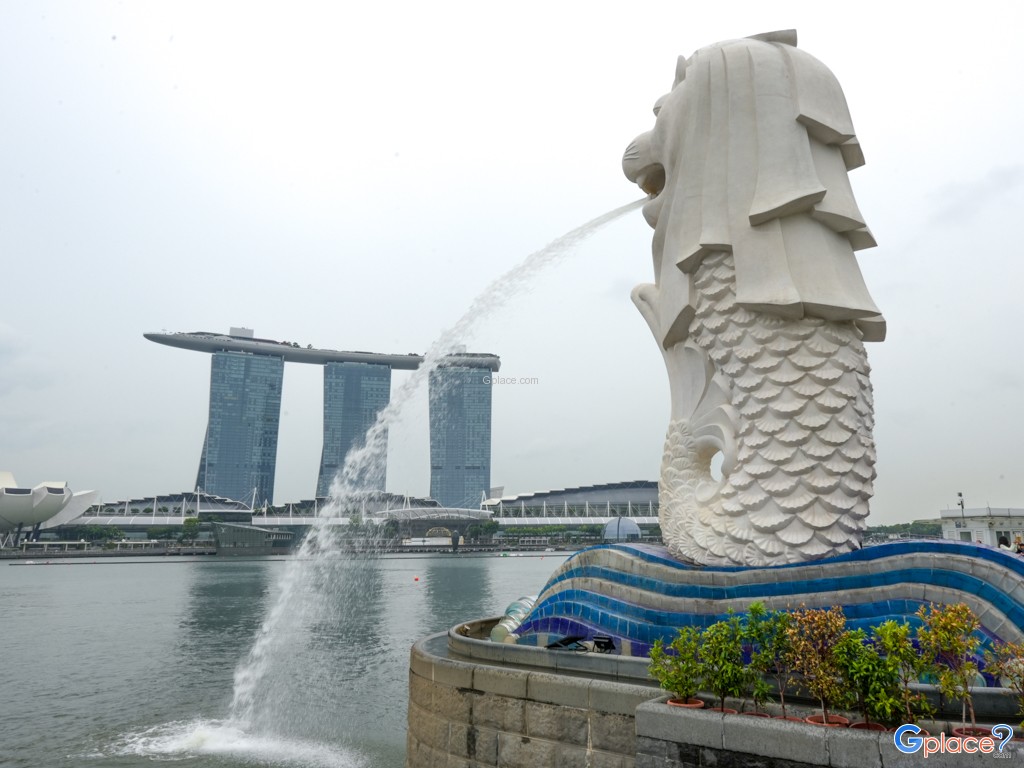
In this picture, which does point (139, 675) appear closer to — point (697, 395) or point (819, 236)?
point (697, 395)

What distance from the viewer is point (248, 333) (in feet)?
409

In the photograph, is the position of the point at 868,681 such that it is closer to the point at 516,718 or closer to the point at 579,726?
the point at 579,726

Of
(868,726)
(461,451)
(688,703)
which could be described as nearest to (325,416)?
(461,451)

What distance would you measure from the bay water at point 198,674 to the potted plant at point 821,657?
25.8ft

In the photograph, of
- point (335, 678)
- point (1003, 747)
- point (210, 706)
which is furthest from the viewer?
point (335, 678)

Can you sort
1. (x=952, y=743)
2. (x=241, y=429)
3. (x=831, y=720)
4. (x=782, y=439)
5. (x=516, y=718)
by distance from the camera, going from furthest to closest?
(x=241, y=429) → (x=782, y=439) → (x=516, y=718) → (x=831, y=720) → (x=952, y=743)

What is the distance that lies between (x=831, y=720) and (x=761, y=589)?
116 inches

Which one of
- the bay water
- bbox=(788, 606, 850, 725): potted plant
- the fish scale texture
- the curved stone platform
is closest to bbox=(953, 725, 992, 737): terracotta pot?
bbox=(788, 606, 850, 725): potted plant

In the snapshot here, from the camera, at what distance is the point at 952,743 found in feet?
13.4

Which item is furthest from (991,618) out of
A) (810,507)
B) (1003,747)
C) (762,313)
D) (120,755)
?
(120,755)

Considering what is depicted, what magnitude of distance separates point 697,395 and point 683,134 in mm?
3489

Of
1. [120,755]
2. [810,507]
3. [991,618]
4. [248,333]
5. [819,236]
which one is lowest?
[120,755]

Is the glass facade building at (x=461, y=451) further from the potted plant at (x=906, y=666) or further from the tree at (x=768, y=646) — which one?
the potted plant at (x=906, y=666)

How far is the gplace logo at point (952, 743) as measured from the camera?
4.00 meters
